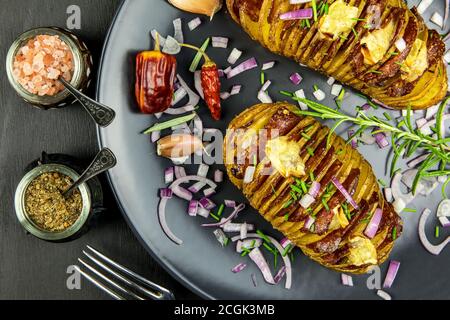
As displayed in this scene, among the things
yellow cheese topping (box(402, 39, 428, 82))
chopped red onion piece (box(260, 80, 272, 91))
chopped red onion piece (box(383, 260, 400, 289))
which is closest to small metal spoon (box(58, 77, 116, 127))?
chopped red onion piece (box(260, 80, 272, 91))

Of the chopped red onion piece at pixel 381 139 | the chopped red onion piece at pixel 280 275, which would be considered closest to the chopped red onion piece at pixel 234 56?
the chopped red onion piece at pixel 381 139

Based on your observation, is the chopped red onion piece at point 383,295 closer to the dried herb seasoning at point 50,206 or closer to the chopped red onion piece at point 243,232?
the chopped red onion piece at point 243,232

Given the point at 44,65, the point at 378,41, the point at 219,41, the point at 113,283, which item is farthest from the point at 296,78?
the point at 113,283

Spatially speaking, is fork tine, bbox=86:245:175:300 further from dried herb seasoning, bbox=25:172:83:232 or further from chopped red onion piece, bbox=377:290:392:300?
chopped red onion piece, bbox=377:290:392:300

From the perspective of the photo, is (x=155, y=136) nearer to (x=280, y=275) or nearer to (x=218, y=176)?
(x=218, y=176)

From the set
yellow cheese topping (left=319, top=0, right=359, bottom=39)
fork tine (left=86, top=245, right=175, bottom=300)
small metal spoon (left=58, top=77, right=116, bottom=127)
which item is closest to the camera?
yellow cheese topping (left=319, top=0, right=359, bottom=39)

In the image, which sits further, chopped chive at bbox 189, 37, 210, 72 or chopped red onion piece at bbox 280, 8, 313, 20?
chopped chive at bbox 189, 37, 210, 72

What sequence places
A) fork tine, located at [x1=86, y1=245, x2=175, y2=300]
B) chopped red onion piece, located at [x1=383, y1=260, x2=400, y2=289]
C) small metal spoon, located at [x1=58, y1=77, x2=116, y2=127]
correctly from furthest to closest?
chopped red onion piece, located at [x1=383, y1=260, x2=400, y2=289] < fork tine, located at [x1=86, y1=245, x2=175, y2=300] < small metal spoon, located at [x1=58, y1=77, x2=116, y2=127]
